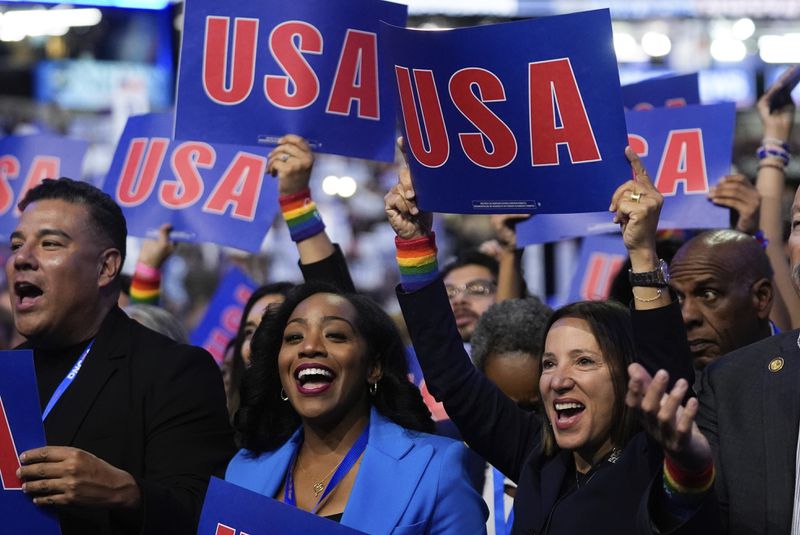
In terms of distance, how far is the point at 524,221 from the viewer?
5.82 meters

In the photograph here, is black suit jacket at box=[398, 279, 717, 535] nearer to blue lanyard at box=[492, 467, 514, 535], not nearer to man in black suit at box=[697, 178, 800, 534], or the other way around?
man in black suit at box=[697, 178, 800, 534]

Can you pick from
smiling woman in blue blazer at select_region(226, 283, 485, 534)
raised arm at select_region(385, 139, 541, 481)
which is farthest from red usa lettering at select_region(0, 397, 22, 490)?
raised arm at select_region(385, 139, 541, 481)

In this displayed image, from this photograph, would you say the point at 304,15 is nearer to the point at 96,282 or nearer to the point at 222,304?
Result: the point at 96,282

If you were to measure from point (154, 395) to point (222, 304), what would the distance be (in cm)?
256

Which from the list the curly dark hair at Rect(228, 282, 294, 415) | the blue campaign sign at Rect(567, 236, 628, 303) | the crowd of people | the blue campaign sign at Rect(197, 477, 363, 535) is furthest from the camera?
the blue campaign sign at Rect(567, 236, 628, 303)

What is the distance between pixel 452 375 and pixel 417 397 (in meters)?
0.34

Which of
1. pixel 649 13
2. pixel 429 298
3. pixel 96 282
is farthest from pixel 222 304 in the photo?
pixel 649 13

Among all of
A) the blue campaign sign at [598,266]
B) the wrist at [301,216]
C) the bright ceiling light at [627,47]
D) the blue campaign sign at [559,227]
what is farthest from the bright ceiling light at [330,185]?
the wrist at [301,216]

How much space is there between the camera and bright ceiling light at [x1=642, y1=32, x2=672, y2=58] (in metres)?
13.6

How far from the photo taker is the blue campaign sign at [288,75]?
189 inches

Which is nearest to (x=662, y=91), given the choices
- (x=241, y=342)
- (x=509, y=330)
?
(x=509, y=330)

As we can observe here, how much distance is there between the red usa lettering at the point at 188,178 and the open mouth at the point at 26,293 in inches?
69.2

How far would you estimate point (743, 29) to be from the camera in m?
14.0

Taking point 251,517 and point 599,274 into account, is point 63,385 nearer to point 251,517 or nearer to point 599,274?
point 251,517
